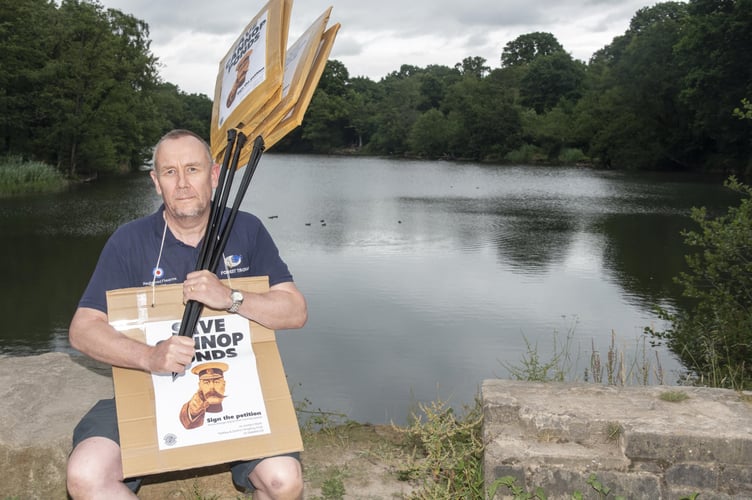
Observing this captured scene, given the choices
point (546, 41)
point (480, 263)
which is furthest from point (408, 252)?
point (546, 41)

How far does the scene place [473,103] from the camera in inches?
3019

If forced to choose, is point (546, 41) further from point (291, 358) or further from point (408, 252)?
point (291, 358)

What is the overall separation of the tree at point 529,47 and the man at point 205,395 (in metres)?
103

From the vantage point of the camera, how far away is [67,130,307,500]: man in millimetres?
2164

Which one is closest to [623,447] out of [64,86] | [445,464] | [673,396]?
[673,396]

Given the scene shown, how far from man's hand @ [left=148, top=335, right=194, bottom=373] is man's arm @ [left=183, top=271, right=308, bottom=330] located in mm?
139

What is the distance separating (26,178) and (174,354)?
30.6 m

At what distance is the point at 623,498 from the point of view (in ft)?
8.76

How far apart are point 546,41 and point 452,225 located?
288ft

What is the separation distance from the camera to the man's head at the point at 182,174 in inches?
96.5

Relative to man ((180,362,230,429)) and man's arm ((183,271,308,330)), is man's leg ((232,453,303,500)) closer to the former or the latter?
man ((180,362,230,429))

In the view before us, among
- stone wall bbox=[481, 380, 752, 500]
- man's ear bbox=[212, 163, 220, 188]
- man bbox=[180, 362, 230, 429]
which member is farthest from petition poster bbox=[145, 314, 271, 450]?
stone wall bbox=[481, 380, 752, 500]

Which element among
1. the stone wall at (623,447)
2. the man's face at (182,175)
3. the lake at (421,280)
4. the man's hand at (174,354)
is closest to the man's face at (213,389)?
the man's hand at (174,354)

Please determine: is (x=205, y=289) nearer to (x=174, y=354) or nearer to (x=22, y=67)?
(x=174, y=354)
